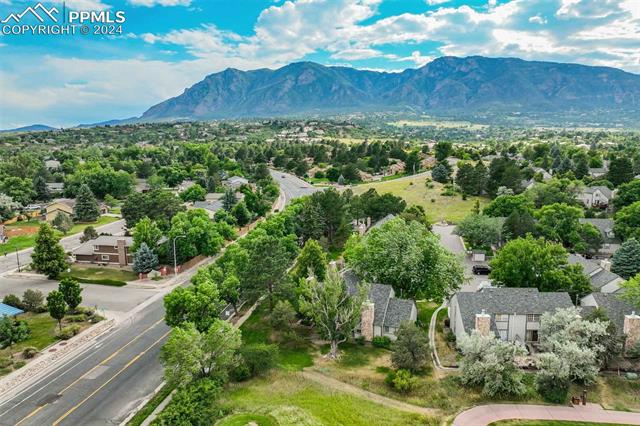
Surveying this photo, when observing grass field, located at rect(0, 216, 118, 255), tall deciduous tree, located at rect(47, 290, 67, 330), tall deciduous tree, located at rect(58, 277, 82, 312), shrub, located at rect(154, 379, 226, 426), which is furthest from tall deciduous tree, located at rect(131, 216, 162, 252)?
shrub, located at rect(154, 379, 226, 426)

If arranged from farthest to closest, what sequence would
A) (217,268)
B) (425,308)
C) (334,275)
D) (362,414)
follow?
(425,308), (217,268), (334,275), (362,414)

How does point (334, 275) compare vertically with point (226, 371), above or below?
above

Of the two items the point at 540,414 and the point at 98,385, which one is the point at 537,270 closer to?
the point at 540,414

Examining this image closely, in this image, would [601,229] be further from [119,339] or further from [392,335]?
[119,339]

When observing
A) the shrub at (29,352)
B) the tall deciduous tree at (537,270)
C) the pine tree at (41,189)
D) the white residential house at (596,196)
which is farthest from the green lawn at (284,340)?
the pine tree at (41,189)

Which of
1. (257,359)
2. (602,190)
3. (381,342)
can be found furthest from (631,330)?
(602,190)

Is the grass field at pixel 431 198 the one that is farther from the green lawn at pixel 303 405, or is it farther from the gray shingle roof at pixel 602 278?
the green lawn at pixel 303 405

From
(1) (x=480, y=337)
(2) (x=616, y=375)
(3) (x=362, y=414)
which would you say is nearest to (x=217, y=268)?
(3) (x=362, y=414)
